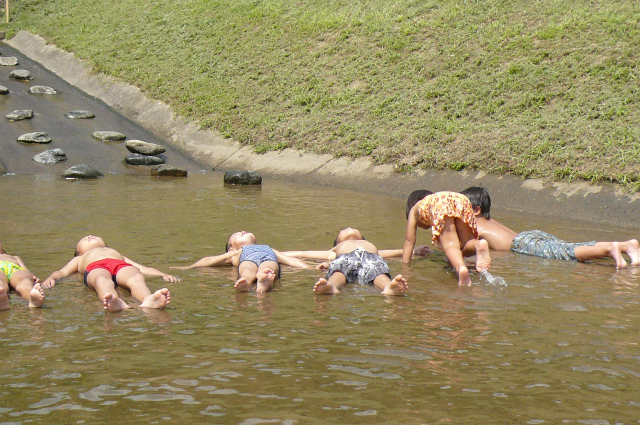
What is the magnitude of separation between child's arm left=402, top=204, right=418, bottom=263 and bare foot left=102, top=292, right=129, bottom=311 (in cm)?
291

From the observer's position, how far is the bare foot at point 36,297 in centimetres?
505

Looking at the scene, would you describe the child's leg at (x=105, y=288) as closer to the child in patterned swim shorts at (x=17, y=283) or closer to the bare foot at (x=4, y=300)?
the child in patterned swim shorts at (x=17, y=283)

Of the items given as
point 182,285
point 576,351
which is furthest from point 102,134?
point 576,351

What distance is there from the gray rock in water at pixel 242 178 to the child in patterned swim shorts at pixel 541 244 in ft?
21.4

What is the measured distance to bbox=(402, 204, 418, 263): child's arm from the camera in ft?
22.7

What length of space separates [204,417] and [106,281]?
261 centimetres

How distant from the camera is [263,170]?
15.4 meters

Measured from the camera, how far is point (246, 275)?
240 inches

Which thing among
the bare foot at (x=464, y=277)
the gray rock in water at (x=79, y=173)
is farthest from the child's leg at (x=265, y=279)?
the gray rock in water at (x=79, y=173)

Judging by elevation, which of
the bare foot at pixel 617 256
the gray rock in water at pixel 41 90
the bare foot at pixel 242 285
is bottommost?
Answer: the bare foot at pixel 242 285

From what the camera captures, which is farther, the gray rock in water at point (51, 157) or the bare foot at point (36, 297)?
the gray rock in water at point (51, 157)

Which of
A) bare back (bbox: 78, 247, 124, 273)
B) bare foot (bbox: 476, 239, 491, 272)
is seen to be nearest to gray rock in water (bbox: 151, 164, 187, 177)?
bare back (bbox: 78, 247, 124, 273)

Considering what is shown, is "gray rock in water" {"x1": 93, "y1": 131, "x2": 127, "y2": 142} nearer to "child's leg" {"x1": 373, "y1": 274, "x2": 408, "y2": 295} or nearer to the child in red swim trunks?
the child in red swim trunks

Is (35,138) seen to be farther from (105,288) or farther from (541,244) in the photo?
(541,244)
